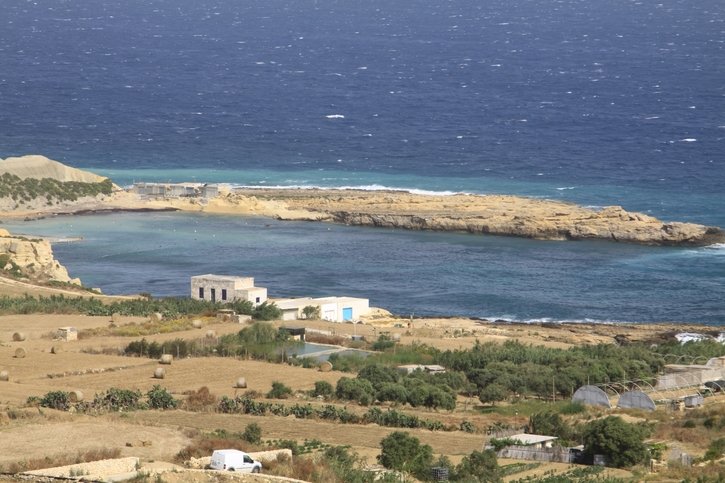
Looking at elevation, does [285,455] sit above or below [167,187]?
below

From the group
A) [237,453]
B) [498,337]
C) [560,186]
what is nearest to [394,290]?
[498,337]

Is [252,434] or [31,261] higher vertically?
[31,261]

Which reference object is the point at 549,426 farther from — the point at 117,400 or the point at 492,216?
the point at 492,216

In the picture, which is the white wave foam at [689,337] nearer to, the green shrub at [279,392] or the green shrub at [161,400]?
the green shrub at [279,392]

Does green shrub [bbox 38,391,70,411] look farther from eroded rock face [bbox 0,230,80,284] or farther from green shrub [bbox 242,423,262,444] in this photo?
eroded rock face [bbox 0,230,80,284]

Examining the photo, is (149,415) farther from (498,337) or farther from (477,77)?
(477,77)

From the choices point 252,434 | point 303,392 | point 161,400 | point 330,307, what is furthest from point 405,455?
point 330,307
